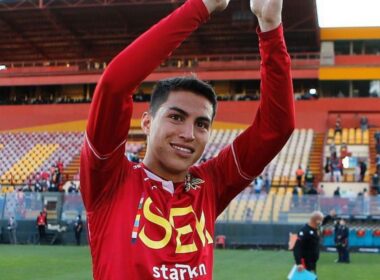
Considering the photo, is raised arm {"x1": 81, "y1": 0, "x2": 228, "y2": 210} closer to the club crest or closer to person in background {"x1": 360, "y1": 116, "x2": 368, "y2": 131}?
the club crest

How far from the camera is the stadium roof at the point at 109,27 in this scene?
146ft

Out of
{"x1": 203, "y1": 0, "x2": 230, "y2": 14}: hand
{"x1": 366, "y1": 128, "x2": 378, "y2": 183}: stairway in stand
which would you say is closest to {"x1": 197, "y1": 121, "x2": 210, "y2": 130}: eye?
{"x1": 203, "y1": 0, "x2": 230, "y2": 14}: hand

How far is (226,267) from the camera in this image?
1823 cm

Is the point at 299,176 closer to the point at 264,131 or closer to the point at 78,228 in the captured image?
the point at 78,228

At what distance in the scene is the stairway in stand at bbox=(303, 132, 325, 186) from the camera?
3456 centimetres

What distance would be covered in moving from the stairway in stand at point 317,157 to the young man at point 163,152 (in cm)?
3041

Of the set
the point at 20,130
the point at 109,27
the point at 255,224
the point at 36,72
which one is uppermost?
the point at 109,27

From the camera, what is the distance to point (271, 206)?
28109 mm

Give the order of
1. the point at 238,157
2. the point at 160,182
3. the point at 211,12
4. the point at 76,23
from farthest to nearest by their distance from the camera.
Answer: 1. the point at 76,23
2. the point at 238,157
3. the point at 160,182
4. the point at 211,12

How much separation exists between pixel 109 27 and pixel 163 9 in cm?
536

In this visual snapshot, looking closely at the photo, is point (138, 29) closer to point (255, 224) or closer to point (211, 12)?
point (255, 224)

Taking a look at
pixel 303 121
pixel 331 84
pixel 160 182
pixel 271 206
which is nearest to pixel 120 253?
pixel 160 182

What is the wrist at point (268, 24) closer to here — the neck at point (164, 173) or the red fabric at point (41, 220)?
the neck at point (164, 173)

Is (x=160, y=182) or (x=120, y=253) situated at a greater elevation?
(x=160, y=182)
